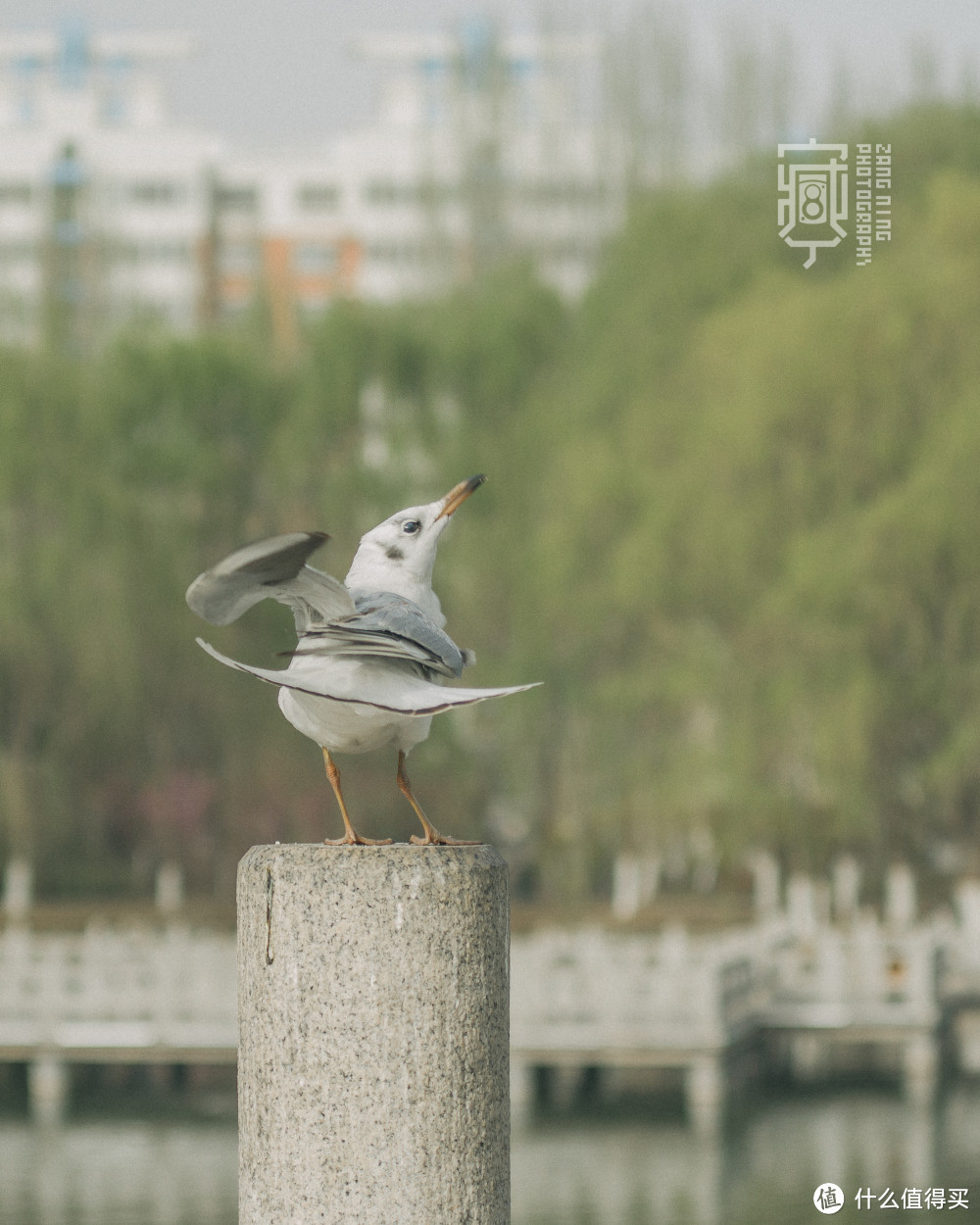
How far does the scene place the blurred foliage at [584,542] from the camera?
14812 mm

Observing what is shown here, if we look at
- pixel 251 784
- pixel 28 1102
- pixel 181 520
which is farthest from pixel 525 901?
pixel 28 1102

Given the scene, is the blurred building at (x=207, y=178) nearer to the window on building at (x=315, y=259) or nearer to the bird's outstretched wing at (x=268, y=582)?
the window on building at (x=315, y=259)

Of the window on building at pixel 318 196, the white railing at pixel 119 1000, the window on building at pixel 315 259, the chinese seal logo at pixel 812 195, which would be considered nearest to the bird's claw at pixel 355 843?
the white railing at pixel 119 1000

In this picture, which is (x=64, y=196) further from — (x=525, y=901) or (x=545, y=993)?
(x=545, y=993)

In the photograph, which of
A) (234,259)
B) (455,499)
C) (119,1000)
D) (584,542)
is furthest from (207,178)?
(455,499)

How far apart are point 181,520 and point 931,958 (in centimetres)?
891

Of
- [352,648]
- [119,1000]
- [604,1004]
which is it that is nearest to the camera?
[352,648]

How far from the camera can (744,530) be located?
15.2 meters

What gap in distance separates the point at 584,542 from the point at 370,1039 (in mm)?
14318

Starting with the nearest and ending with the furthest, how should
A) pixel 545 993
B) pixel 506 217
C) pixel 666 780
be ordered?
pixel 545 993 → pixel 666 780 → pixel 506 217

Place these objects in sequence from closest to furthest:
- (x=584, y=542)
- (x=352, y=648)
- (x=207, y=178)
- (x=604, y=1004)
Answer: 1. (x=352, y=648)
2. (x=604, y=1004)
3. (x=584, y=542)
4. (x=207, y=178)

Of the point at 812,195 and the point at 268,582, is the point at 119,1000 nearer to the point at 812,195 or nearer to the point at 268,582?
the point at 812,195

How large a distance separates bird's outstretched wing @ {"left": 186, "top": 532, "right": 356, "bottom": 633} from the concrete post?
1.27 feet

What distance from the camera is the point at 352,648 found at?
3055mm
